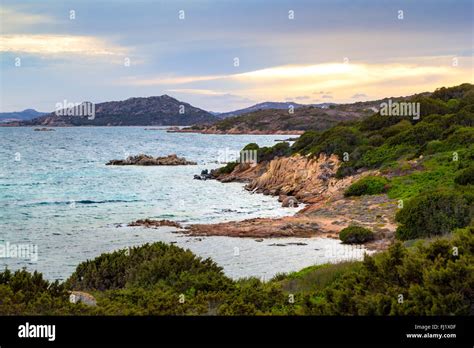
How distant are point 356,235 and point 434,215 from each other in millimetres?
3330

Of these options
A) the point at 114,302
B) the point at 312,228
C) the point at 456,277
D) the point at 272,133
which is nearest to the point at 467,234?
the point at 456,277

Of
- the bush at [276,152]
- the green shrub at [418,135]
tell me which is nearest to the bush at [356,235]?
the green shrub at [418,135]

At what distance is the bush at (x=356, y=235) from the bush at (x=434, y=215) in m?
1.45

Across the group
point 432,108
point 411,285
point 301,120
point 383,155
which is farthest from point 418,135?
point 301,120

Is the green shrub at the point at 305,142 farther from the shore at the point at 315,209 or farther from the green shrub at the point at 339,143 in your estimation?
the shore at the point at 315,209

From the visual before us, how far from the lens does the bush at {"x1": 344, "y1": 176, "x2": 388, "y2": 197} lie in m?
34.1

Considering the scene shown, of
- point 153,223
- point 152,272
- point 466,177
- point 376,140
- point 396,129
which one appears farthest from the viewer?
point 396,129

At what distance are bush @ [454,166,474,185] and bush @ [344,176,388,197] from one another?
16.3 ft

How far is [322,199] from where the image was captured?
3806 cm

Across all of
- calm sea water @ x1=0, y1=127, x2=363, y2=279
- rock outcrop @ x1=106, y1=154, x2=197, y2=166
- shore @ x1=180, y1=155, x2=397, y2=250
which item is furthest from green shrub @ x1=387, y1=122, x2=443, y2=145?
rock outcrop @ x1=106, y1=154, x2=197, y2=166

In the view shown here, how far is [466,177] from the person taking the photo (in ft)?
95.5

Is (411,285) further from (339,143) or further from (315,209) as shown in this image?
(339,143)
